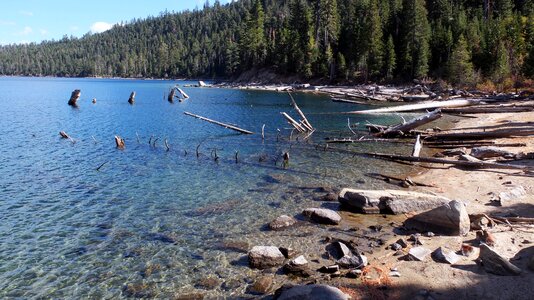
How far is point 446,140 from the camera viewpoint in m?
29.5

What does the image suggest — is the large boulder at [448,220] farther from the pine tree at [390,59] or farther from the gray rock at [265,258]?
the pine tree at [390,59]

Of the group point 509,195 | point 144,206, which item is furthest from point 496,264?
point 144,206

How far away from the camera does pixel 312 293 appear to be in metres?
8.79

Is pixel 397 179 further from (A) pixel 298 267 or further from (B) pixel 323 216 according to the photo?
(A) pixel 298 267

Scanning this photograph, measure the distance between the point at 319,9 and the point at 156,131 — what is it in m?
94.1

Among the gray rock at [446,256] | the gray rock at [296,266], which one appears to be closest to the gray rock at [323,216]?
the gray rock at [296,266]

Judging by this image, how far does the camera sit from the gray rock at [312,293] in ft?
28.5

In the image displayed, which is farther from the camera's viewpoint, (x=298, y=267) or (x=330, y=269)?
(x=298, y=267)

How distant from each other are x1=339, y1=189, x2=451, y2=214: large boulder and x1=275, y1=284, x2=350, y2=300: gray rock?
725 cm

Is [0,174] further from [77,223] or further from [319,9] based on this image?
[319,9]

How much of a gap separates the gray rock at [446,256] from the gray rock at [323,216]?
4.32 meters

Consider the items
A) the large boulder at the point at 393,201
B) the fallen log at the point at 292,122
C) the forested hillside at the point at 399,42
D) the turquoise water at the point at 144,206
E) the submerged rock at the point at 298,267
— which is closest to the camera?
the submerged rock at the point at 298,267

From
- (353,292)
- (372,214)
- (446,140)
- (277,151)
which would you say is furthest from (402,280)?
(446,140)

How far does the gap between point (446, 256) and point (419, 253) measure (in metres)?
0.75
